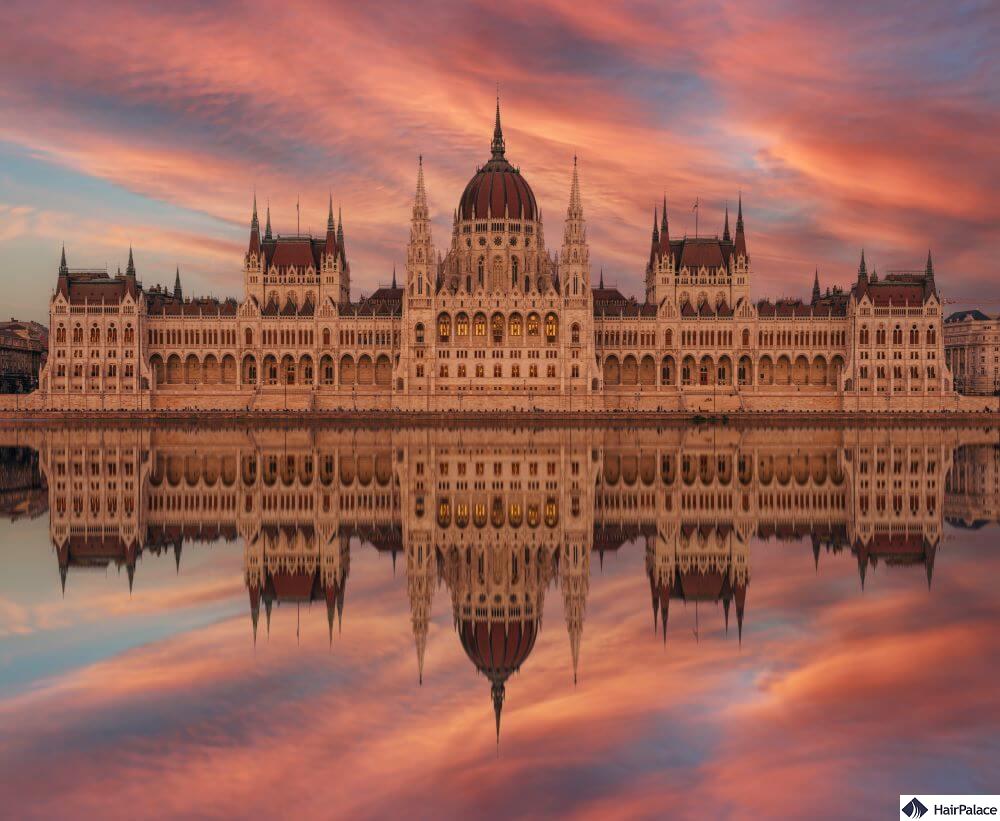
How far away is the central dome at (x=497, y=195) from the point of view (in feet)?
394

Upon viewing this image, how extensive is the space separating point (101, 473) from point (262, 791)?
122 ft

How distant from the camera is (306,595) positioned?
63.6 feet

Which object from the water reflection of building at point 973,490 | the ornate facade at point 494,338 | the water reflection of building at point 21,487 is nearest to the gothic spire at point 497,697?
the water reflection of building at point 973,490

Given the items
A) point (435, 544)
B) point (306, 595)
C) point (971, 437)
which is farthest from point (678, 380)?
point (306, 595)

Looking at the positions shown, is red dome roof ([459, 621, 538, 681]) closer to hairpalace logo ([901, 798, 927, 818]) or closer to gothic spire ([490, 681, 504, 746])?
gothic spire ([490, 681, 504, 746])

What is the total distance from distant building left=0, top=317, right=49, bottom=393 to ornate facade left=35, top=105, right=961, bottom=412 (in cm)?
4594

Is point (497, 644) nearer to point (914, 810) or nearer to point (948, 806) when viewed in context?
point (914, 810)

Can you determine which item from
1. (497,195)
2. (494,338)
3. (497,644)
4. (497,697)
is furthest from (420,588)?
(497,195)

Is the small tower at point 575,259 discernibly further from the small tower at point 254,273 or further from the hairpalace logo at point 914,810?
the hairpalace logo at point 914,810

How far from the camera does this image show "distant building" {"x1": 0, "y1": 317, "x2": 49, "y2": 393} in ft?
518

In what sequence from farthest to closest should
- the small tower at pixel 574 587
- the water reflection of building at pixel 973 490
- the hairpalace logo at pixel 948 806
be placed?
the water reflection of building at pixel 973 490, the small tower at pixel 574 587, the hairpalace logo at pixel 948 806

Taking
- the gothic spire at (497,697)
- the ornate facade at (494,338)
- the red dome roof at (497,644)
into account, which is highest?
the ornate facade at (494,338)

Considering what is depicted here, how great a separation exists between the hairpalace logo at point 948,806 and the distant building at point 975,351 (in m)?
172

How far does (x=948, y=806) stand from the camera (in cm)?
995
